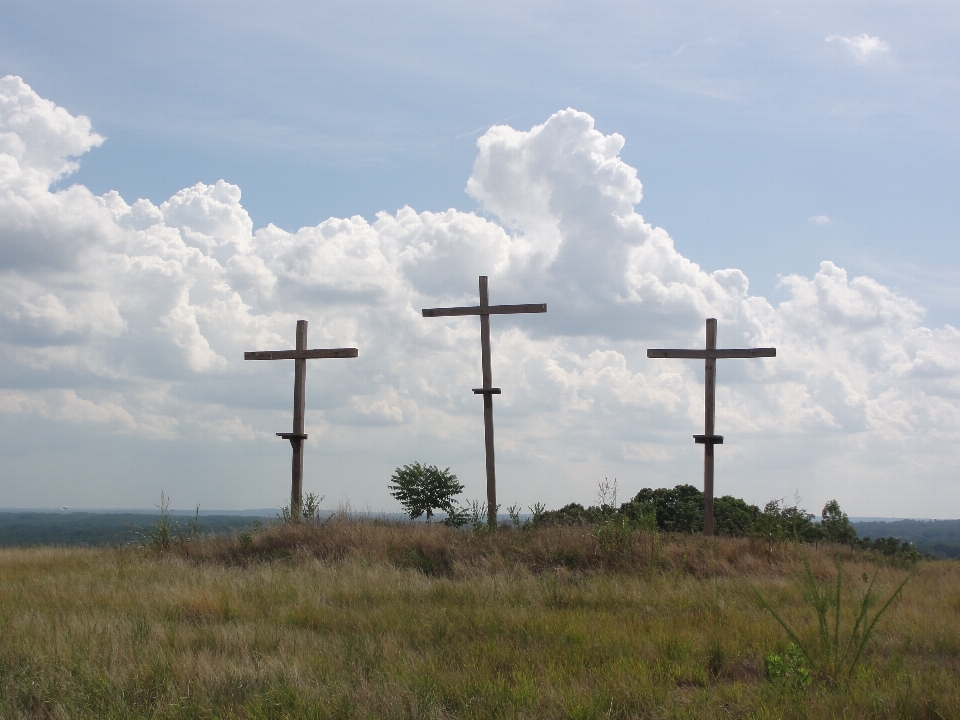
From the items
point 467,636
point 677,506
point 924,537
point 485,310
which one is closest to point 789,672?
point 467,636

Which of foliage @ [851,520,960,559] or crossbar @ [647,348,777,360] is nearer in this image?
crossbar @ [647,348,777,360]

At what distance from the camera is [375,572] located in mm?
10883

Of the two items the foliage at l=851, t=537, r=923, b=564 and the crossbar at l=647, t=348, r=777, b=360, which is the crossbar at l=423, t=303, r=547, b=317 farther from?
the foliage at l=851, t=537, r=923, b=564

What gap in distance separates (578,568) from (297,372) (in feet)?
28.5

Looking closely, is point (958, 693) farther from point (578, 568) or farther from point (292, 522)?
point (292, 522)

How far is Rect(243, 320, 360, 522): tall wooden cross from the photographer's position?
1706 centimetres

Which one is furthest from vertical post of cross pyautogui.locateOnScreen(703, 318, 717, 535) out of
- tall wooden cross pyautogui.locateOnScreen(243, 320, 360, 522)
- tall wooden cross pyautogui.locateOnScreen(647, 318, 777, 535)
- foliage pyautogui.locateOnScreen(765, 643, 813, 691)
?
foliage pyautogui.locateOnScreen(765, 643, 813, 691)

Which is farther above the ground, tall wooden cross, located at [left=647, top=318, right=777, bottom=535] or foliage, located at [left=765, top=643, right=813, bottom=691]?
tall wooden cross, located at [left=647, top=318, right=777, bottom=535]

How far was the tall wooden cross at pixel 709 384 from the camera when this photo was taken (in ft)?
51.5

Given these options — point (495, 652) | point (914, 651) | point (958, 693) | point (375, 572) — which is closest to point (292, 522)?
point (375, 572)

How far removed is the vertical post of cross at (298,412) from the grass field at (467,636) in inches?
176

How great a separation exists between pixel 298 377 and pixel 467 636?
11209 mm

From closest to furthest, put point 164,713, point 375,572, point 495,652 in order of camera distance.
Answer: point 164,713, point 495,652, point 375,572

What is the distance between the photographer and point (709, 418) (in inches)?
631
